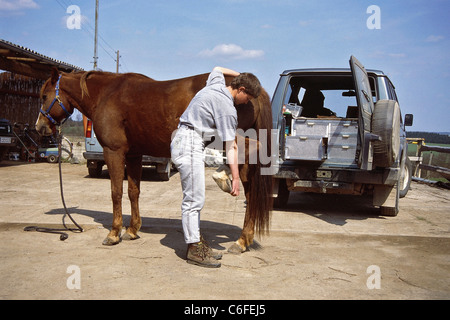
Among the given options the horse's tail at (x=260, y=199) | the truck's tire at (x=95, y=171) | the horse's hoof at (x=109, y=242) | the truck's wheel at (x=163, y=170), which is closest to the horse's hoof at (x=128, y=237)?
the horse's hoof at (x=109, y=242)

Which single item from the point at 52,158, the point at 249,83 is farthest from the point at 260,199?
the point at 52,158

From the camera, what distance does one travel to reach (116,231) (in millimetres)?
4711

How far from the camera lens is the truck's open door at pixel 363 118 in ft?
19.2

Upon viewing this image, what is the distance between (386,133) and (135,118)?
3.59m

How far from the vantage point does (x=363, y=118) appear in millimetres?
5949

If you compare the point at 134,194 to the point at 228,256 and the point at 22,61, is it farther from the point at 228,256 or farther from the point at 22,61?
the point at 22,61

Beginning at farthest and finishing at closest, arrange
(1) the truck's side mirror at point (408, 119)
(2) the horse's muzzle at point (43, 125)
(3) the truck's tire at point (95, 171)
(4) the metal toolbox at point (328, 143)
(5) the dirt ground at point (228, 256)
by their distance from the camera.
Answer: (3) the truck's tire at point (95, 171)
(1) the truck's side mirror at point (408, 119)
(4) the metal toolbox at point (328, 143)
(2) the horse's muzzle at point (43, 125)
(5) the dirt ground at point (228, 256)

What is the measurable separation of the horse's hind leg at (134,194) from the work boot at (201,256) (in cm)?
126

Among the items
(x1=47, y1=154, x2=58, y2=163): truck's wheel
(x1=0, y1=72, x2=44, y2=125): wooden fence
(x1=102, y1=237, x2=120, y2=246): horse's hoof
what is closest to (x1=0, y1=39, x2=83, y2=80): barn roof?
(x1=0, y1=72, x2=44, y2=125): wooden fence

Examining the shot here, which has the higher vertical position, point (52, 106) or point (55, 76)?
point (55, 76)

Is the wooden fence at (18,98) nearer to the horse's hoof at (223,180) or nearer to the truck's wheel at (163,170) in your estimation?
the truck's wheel at (163,170)
